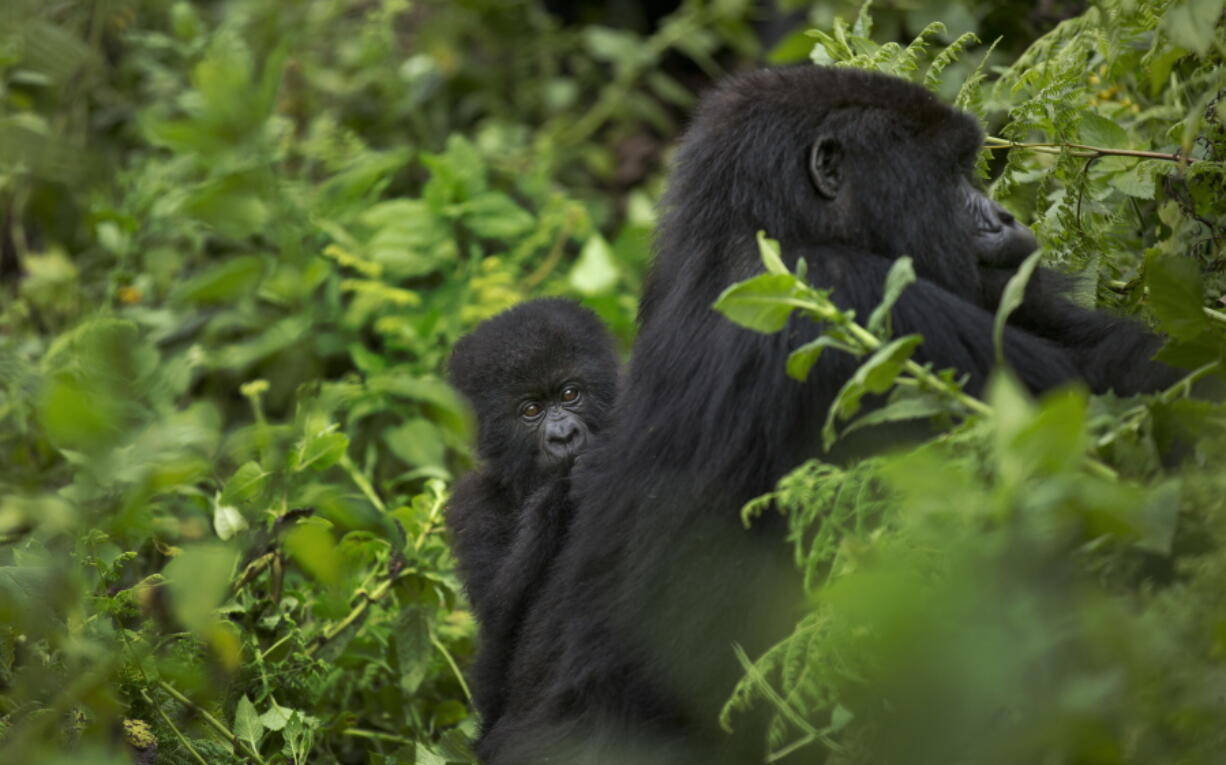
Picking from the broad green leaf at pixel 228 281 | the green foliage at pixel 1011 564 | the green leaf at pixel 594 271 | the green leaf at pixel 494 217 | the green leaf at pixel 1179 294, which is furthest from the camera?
the green leaf at pixel 494 217

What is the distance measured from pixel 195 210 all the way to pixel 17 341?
119 centimetres

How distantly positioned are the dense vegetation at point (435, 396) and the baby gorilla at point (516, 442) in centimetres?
12

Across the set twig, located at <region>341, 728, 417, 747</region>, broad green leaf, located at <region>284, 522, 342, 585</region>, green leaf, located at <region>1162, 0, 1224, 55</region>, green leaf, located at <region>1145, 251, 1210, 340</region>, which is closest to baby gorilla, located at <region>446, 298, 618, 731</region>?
twig, located at <region>341, 728, 417, 747</region>

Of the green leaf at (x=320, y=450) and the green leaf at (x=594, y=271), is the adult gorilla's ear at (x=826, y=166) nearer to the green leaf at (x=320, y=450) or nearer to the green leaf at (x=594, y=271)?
the green leaf at (x=320, y=450)

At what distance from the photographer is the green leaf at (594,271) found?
13.5 feet

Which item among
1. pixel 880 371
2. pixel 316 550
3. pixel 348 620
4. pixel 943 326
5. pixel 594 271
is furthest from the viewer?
pixel 594 271

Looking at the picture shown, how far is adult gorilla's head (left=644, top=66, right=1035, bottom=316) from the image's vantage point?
2.06 m

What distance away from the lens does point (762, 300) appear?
1.58m

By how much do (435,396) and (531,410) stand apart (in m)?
0.46

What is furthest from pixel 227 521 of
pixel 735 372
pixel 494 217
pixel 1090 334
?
pixel 494 217

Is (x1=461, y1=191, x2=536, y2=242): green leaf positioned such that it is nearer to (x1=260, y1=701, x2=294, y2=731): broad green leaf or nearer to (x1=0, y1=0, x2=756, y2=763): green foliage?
(x1=0, y1=0, x2=756, y2=763): green foliage

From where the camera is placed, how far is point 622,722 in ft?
6.60

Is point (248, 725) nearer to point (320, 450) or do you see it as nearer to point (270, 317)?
point (320, 450)

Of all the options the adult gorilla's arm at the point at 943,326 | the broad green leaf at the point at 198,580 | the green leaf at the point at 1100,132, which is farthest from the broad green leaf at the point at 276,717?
the green leaf at the point at 1100,132
